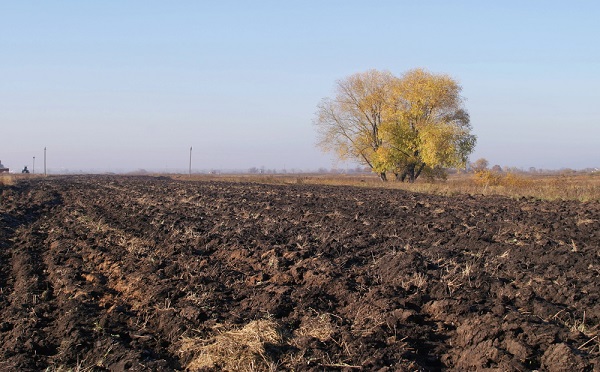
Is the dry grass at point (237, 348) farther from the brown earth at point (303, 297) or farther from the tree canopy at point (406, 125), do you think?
the tree canopy at point (406, 125)

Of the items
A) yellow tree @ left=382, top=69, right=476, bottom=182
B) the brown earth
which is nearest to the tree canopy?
yellow tree @ left=382, top=69, right=476, bottom=182

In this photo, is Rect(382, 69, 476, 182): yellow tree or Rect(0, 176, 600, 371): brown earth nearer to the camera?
Rect(0, 176, 600, 371): brown earth

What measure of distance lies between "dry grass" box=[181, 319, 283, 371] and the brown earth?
0.8 inches

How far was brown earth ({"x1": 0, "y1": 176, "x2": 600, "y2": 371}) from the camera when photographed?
19.1ft

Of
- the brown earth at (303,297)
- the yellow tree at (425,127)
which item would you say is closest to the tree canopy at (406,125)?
the yellow tree at (425,127)

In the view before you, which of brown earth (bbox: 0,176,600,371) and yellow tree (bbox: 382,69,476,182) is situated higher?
yellow tree (bbox: 382,69,476,182)

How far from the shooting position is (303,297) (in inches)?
311

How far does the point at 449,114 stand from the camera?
1892 inches

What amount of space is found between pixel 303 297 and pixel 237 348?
2112 millimetres

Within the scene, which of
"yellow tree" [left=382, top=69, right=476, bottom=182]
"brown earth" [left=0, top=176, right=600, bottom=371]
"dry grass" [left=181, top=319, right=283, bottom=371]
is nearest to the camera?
"dry grass" [left=181, top=319, right=283, bottom=371]

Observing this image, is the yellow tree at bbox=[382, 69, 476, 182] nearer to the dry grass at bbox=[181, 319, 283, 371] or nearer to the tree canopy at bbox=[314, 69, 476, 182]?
the tree canopy at bbox=[314, 69, 476, 182]

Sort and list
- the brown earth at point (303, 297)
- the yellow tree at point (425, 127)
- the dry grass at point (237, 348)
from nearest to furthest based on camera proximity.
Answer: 1. the dry grass at point (237, 348)
2. the brown earth at point (303, 297)
3. the yellow tree at point (425, 127)

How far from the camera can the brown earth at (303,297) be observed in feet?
19.1

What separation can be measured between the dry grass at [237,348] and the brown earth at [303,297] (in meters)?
0.02
